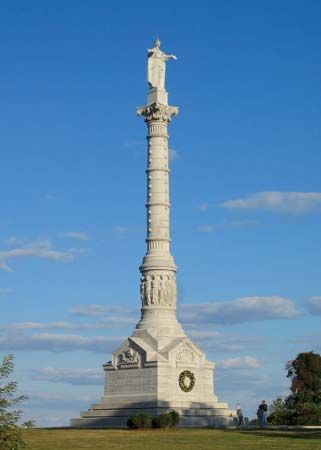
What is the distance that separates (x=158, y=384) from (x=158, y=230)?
10.1 m

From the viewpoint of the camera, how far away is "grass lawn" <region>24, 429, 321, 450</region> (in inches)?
1309

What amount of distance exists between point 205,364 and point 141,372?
16.0 ft

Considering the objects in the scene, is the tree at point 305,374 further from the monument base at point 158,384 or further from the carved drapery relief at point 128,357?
the carved drapery relief at point 128,357

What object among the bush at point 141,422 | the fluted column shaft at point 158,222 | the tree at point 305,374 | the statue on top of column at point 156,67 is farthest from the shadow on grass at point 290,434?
the statue on top of column at point 156,67

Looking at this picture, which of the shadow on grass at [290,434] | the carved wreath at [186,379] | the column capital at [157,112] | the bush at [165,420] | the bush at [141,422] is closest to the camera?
the shadow on grass at [290,434]

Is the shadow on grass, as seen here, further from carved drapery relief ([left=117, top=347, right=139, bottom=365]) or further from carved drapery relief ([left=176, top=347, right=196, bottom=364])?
carved drapery relief ([left=117, top=347, right=139, bottom=365])

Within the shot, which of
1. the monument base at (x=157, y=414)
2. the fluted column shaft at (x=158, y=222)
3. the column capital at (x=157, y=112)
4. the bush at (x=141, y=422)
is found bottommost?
the bush at (x=141, y=422)

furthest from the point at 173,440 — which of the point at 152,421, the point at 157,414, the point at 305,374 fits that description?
the point at 305,374

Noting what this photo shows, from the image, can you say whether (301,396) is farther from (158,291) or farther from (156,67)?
(156,67)

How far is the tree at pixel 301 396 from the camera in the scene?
57.4m

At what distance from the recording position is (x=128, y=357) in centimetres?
5512

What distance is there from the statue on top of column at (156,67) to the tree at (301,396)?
23.2 m

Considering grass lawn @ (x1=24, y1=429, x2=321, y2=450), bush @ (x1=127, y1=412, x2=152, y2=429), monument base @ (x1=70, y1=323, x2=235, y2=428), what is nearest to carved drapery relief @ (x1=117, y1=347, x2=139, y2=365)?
monument base @ (x1=70, y1=323, x2=235, y2=428)

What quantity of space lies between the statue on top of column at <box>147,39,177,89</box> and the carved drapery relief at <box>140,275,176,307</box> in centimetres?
1325
